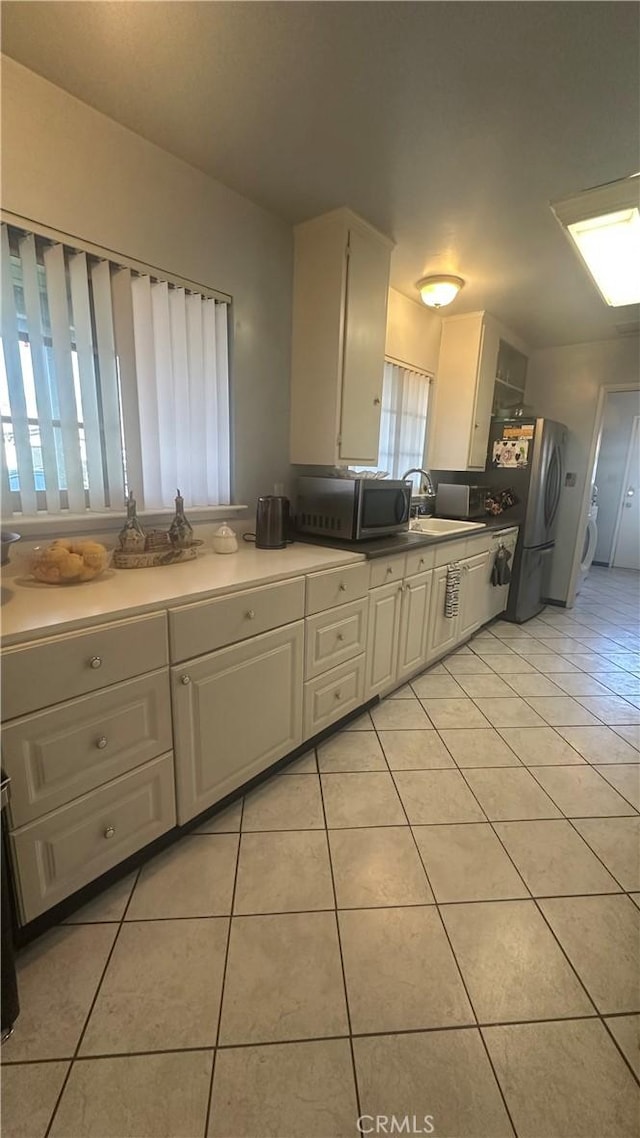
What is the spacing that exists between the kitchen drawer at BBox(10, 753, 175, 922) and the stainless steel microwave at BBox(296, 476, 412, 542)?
1296 millimetres

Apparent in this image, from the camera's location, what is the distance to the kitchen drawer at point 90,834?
3.67ft

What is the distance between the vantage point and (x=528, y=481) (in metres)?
3.57

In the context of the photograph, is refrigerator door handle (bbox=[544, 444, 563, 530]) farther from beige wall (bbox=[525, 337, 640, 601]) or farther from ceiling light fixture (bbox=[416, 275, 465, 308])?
ceiling light fixture (bbox=[416, 275, 465, 308])

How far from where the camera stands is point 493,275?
2.66 metres

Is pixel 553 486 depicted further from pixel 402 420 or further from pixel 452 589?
pixel 452 589

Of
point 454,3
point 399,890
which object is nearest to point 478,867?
point 399,890

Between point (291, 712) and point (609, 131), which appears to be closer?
point (609, 131)

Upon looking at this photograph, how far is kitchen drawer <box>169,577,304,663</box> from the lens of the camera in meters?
1.34

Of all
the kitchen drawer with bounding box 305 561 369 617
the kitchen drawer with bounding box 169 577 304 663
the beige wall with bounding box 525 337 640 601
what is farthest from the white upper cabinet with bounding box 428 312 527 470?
the kitchen drawer with bounding box 169 577 304 663

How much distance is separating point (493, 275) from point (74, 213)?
7.55 feet

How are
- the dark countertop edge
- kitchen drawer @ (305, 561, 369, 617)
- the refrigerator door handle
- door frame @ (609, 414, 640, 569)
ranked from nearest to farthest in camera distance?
kitchen drawer @ (305, 561, 369, 617), the dark countertop edge, the refrigerator door handle, door frame @ (609, 414, 640, 569)

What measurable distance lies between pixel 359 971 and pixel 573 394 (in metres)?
4.54

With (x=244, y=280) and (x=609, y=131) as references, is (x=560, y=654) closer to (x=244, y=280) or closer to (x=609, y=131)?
(x=609, y=131)

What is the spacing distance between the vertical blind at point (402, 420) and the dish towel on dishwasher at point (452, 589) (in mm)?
933
